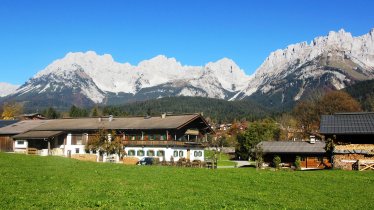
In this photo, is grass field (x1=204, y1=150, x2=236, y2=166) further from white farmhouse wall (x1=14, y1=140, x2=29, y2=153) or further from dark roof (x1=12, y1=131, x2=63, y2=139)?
white farmhouse wall (x1=14, y1=140, x2=29, y2=153)

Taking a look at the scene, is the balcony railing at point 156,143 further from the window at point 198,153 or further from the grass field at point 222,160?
the grass field at point 222,160

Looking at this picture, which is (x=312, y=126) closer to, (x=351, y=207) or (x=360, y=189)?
(x=360, y=189)

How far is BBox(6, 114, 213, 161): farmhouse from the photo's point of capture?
7144cm

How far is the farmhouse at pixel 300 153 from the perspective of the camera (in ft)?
213

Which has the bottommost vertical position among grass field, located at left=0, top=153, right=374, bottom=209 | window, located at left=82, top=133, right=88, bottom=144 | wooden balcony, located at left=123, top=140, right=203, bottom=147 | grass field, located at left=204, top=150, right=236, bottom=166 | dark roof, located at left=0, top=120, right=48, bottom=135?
grass field, located at left=204, top=150, right=236, bottom=166

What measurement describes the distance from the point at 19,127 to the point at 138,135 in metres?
29.9

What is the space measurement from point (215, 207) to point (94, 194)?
6147 mm

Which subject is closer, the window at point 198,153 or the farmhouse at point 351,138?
the farmhouse at point 351,138

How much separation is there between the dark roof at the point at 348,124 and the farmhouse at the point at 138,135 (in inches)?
1001

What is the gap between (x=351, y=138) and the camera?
52.4 metres

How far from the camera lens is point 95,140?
6331 cm

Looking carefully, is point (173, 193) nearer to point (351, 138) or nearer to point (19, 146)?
point (351, 138)

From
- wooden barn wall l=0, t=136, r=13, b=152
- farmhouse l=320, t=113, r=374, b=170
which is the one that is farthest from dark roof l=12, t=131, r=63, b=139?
farmhouse l=320, t=113, r=374, b=170

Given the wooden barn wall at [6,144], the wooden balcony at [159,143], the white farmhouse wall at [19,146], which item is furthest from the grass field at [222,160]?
the wooden barn wall at [6,144]
